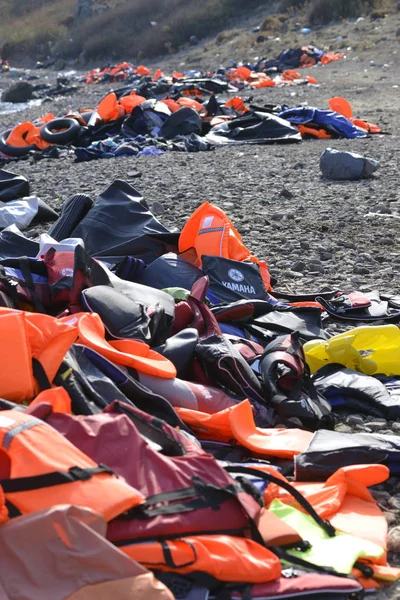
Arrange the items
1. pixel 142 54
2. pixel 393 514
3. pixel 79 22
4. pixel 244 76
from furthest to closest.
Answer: pixel 79 22 → pixel 142 54 → pixel 244 76 → pixel 393 514

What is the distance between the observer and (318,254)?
20.2 feet

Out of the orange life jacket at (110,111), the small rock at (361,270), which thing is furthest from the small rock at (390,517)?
the orange life jacket at (110,111)

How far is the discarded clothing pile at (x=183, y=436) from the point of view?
7.14 feet

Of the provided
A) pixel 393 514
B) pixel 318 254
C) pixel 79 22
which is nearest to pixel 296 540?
pixel 393 514

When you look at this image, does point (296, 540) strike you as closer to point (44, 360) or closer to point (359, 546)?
point (359, 546)

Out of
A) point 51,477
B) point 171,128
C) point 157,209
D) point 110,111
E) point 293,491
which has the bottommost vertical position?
point 171,128

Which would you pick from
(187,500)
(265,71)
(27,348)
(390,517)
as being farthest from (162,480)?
(265,71)

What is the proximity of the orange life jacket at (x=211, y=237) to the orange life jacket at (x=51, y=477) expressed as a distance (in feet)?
9.31

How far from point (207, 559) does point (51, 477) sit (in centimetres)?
50

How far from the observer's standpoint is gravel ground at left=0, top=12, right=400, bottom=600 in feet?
18.5

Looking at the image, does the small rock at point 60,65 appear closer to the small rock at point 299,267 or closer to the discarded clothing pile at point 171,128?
the discarded clothing pile at point 171,128

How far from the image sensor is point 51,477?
220 centimetres

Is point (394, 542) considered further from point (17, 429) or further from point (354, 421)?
point (17, 429)

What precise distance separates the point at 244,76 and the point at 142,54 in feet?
60.9
